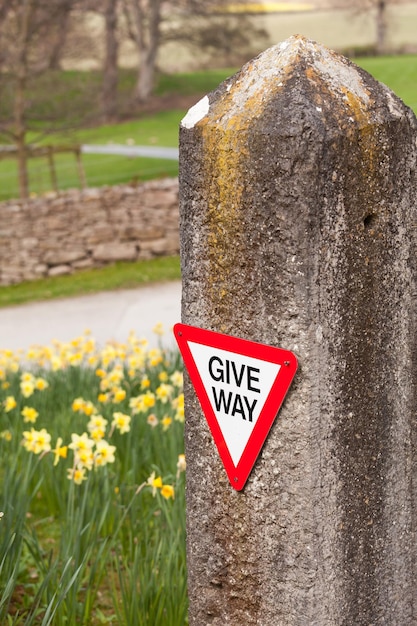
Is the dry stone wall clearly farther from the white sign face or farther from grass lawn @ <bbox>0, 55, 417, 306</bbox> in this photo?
the white sign face

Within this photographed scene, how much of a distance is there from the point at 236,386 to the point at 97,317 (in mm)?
7492

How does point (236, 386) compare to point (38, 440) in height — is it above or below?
above

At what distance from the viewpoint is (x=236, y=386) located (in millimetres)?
2041

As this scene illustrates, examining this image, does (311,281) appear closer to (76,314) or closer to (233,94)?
(233,94)

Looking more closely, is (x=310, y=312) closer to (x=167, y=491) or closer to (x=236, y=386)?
(x=236, y=386)

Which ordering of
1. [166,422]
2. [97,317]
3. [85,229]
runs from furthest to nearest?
[85,229] → [97,317] → [166,422]

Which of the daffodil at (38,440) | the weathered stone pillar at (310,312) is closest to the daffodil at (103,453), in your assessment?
the daffodil at (38,440)

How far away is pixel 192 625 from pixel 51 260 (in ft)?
31.9

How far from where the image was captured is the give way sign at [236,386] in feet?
6.30

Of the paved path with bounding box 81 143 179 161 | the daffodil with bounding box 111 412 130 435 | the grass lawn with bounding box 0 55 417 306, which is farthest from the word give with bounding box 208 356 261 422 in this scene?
the paved path with bounding box 81 143 179 161

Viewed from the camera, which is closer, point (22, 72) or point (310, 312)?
point (310, 312)

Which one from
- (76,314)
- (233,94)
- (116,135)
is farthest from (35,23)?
(116,135)

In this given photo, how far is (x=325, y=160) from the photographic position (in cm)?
181

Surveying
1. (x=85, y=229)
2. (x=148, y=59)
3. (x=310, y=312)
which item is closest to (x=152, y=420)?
(x=310, y=312)
